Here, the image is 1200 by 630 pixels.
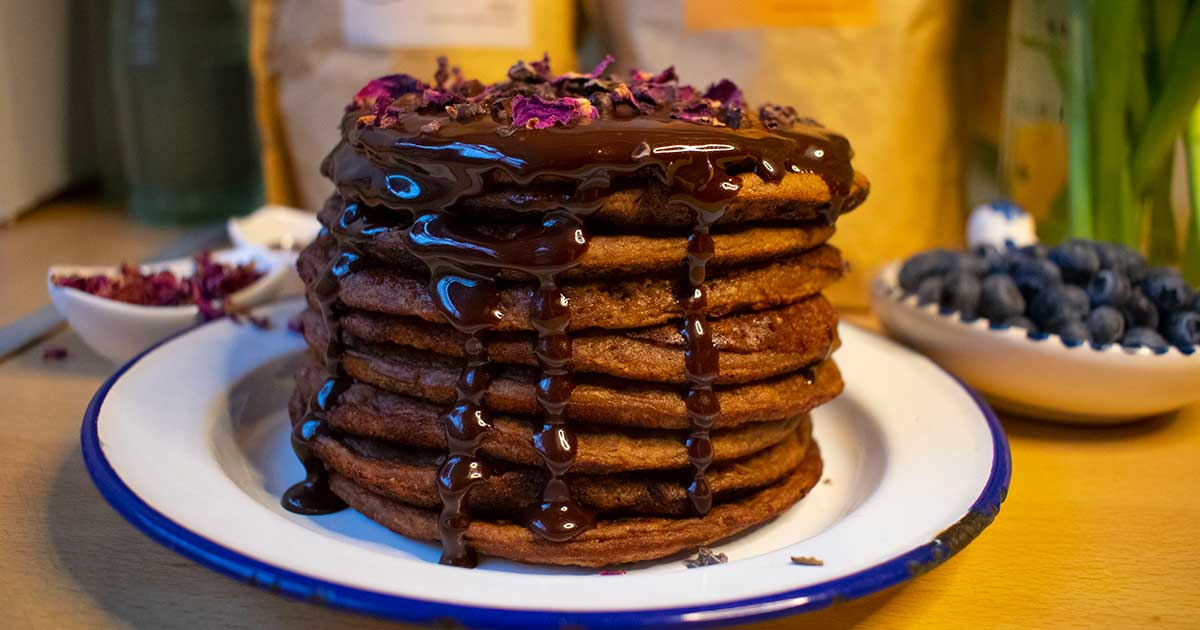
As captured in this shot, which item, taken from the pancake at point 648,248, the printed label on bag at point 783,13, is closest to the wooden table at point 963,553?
the pancake at point 648,248

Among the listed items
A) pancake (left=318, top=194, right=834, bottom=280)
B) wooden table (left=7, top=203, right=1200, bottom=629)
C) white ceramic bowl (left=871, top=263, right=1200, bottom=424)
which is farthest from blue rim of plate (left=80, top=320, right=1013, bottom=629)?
white ceramic bowl (left=871, top=263, right=1200, bottom=424)

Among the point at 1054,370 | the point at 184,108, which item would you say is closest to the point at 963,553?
the point at 1054,370

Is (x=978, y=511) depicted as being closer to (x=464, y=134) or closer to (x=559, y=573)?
(x=559, y=573)

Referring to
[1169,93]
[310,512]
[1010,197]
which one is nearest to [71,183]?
[310,512]

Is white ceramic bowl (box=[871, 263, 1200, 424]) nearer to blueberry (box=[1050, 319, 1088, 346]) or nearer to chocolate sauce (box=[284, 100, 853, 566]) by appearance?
blueberry (box=[1050, 319, 1088, 346])

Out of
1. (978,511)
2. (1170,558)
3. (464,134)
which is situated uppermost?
(464,134)

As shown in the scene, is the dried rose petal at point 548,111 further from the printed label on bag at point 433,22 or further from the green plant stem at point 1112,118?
the green plant stem at point 1112,118

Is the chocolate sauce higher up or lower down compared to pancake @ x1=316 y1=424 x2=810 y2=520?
higher up
